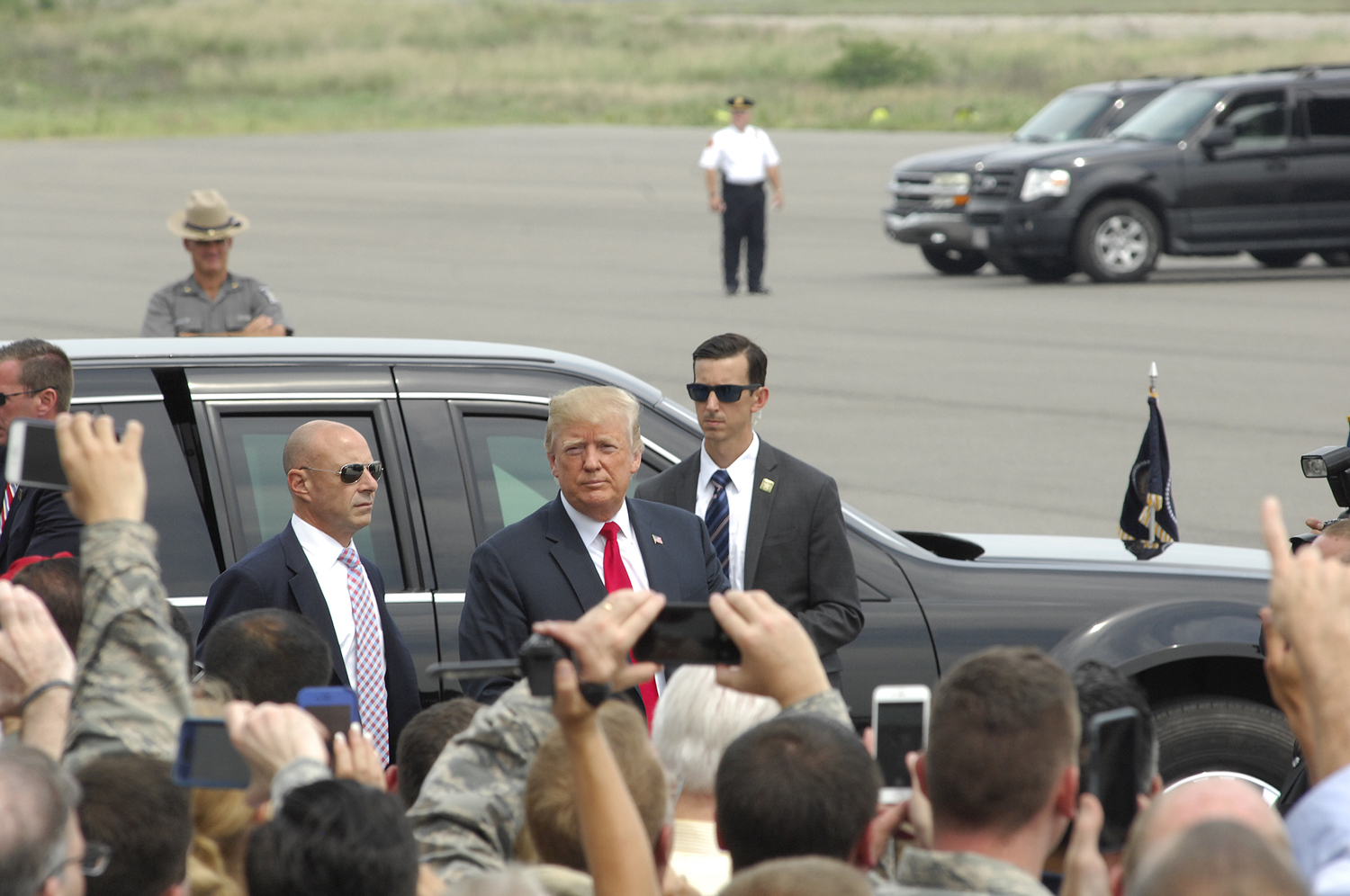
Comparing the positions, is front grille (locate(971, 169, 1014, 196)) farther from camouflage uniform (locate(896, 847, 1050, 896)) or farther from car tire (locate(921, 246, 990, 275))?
camouflage uniform (locate(896, 847, 1050, 896))

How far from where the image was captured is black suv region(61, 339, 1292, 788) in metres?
5.52

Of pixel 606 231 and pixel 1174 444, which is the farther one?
pixel 606 231

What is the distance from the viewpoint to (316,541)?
527 centimetres

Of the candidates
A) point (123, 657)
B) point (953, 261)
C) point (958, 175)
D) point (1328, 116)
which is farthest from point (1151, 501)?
point (953, 261)

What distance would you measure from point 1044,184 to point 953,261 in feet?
10.6

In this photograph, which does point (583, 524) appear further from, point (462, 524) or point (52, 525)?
point (52, 525)

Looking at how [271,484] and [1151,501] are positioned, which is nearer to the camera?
[271,484]

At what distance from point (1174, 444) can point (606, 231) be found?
56.5ft

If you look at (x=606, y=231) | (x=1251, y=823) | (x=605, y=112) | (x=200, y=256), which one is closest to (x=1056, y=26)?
(x=605, y=112)

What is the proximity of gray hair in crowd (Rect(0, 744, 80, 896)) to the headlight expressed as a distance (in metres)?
19.8

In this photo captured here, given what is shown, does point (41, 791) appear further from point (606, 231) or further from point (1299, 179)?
point (606, 231)

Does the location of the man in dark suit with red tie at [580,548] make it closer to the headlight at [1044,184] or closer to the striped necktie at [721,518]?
the striped necktie at [721,518]

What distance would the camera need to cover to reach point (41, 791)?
248cm

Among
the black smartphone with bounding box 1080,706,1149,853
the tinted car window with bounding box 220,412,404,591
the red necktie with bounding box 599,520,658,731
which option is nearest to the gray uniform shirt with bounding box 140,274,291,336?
the tinted car window with bounding box 220,412,404,591
